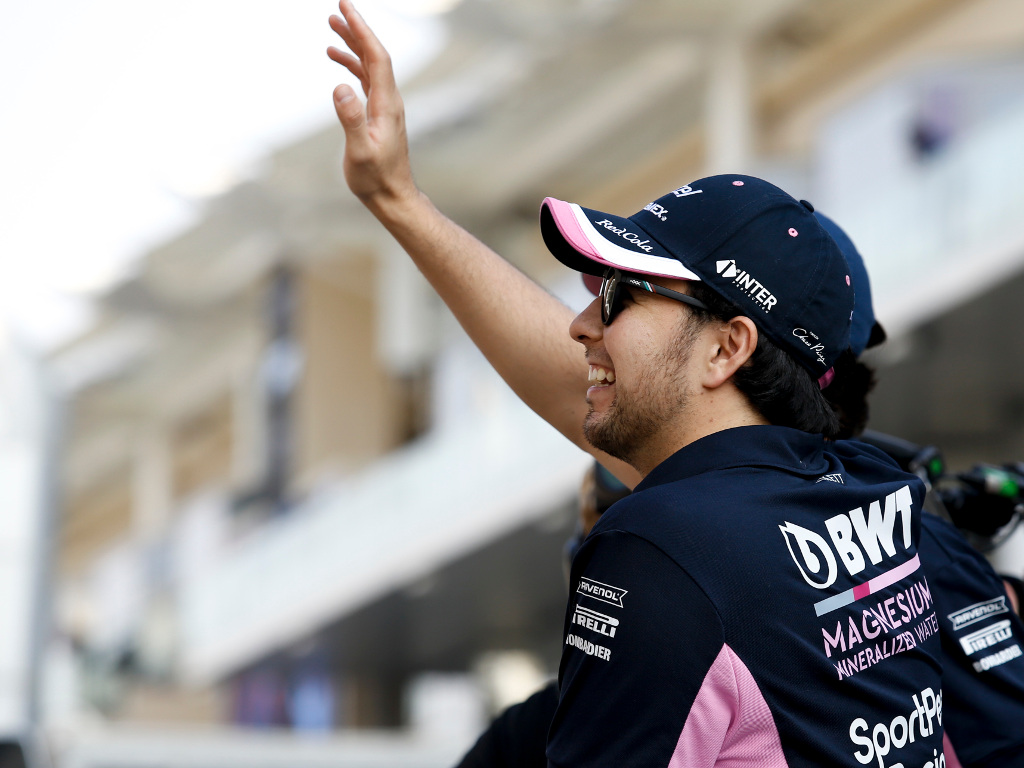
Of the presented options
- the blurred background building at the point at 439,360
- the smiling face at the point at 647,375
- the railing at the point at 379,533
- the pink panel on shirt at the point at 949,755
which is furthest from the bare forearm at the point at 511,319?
the railing at the point at 379,533

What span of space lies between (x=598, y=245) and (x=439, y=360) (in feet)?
69.1

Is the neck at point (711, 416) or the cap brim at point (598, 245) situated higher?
the cap brim at point (598, 245)

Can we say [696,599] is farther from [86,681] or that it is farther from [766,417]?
[86,681]

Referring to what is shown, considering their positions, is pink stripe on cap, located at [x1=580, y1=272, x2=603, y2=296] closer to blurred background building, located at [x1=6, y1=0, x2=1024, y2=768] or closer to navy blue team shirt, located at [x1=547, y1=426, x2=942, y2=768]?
navy blue team shirt, located at [x1=547, y1=426, x2=942, y2=768]

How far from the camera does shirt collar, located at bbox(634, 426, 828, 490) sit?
4.50 feet

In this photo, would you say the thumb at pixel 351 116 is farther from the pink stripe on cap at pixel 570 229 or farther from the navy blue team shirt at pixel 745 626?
the navy blue team shirt at pixel 745 626

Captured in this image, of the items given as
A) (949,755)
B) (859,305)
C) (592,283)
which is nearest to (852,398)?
(859,305)

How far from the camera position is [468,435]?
49.5ft

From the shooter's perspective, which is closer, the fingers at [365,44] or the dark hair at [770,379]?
the dark hair at [770,379]

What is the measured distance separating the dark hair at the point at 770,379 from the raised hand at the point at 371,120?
0.58m

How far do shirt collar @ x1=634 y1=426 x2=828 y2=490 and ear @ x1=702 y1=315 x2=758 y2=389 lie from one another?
7 cm

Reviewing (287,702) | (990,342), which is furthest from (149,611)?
(990,342)

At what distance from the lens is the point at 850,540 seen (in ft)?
4.45

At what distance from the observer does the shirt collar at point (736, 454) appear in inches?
54.1
